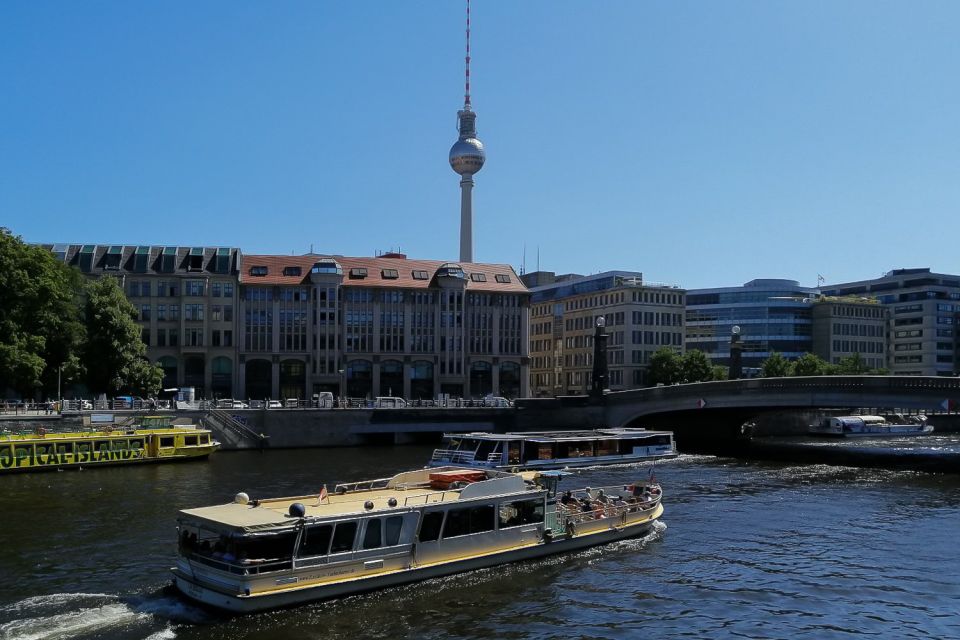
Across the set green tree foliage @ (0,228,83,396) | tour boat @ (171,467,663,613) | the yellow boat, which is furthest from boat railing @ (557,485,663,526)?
green tree foliage @ (0,228,83,396)

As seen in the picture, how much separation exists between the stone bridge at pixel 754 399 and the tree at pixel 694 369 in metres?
31.2

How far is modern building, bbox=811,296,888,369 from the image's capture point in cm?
17725

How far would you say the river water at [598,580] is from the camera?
2895cm

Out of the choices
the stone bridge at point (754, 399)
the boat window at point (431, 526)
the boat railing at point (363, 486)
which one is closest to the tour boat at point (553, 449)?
the stone bridge at point (754, 399)

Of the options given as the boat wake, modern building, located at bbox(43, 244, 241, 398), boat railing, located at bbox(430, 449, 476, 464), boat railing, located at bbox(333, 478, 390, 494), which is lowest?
the boat wake

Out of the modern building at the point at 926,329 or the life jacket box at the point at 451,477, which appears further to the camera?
the modern building at the point at 926,329

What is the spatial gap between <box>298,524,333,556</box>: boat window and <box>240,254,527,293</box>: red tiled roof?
88.8 metres

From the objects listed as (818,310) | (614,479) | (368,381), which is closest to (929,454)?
(614,479)

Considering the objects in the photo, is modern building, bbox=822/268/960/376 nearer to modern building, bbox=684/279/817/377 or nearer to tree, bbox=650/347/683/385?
modern building, bbox=684/279/817/377

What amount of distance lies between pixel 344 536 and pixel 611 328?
12677 centimetres

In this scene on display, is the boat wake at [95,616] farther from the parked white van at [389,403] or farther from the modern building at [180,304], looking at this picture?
the modern building at [180,304]

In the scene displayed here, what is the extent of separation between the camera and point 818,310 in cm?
17900

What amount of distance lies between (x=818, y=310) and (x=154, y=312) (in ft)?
400

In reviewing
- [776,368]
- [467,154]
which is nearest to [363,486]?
[776,368]
